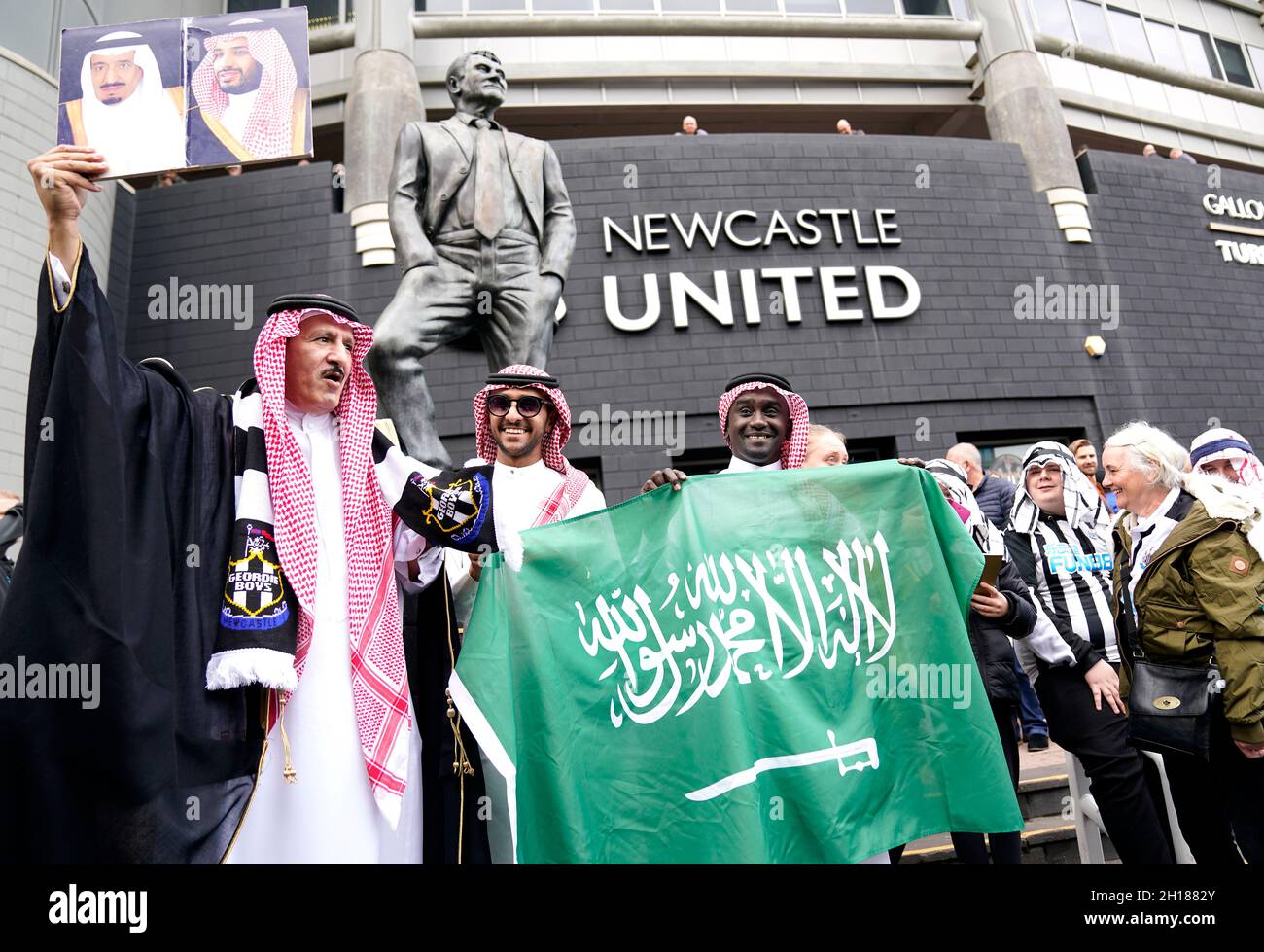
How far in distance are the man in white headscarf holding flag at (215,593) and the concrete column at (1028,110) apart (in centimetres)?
1139

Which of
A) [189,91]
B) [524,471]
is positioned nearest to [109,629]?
[524,471]

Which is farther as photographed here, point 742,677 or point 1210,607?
point 1210,607

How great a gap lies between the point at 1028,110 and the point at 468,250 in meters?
10.7

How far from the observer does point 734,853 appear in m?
2.30

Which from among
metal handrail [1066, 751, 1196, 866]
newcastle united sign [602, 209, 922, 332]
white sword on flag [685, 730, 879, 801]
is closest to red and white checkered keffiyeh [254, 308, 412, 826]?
white sword on flag [685, 730, 879, 801]

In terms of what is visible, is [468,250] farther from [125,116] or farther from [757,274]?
[757,274]

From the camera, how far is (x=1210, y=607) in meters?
2.91

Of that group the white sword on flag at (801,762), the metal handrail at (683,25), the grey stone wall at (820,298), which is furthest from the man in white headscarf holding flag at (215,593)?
the metal handrail at (683,25)

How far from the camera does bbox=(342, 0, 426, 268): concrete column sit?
387 inches

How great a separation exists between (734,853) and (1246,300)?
13317 mm

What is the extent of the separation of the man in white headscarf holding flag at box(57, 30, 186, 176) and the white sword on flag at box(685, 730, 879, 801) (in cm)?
234

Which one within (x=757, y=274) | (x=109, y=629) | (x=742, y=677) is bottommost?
(x=742, y=677)
